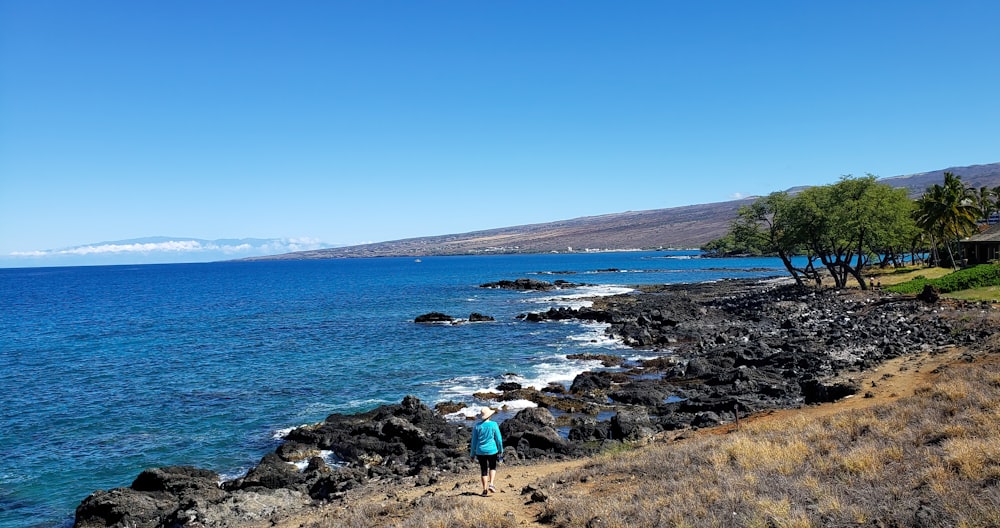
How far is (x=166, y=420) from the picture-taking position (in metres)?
28.1

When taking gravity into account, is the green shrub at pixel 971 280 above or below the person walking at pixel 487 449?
below

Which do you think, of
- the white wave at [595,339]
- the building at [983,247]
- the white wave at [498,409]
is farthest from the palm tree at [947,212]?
the white wave at [498,409]

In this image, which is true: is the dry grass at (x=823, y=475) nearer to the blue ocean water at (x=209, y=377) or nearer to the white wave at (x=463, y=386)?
the blue ocean water at (x=209, y=377)

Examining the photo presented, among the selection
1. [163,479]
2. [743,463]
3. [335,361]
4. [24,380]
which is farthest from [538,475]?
[24,380]

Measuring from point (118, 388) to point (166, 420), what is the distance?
30.5ft

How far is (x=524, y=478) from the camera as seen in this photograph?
16.7 meters

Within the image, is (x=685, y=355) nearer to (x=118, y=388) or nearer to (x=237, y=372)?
(x=237, y=372)

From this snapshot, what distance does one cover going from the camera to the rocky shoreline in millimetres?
18016

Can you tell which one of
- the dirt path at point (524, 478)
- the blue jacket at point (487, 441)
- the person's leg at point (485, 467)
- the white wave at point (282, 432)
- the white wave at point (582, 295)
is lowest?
the white wave at point (582, 295)

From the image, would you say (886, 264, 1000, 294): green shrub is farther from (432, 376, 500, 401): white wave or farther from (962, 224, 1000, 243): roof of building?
(432, 376, 500, 401): white wave

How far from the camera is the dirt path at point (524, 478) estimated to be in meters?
13.9

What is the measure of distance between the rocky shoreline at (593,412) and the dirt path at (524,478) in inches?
36.5

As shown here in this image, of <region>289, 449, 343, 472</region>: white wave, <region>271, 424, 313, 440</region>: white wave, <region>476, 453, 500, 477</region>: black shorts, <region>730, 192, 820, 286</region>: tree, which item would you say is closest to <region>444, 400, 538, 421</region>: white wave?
<region>289, 449, 343, 472</region>: white wave

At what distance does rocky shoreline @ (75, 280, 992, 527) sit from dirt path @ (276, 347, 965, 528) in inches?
36.5
